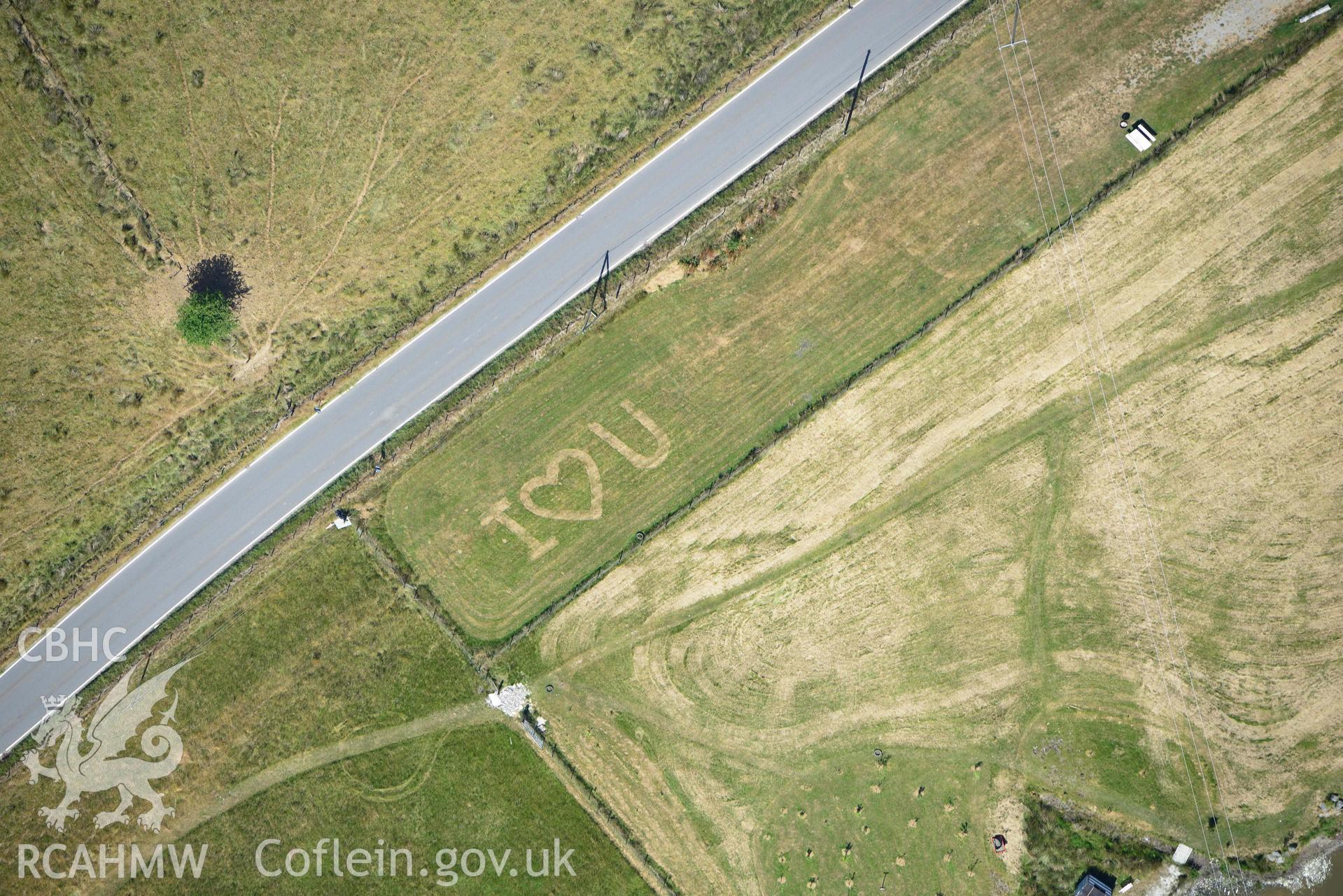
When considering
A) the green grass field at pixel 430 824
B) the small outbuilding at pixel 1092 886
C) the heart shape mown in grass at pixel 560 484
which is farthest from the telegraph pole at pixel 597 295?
the small outbuilding at pixel 1092 886

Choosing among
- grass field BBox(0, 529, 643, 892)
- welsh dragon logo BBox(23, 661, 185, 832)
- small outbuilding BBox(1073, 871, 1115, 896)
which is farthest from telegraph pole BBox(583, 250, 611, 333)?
small outbuilding BBox(1073, 871, 1115, 896)

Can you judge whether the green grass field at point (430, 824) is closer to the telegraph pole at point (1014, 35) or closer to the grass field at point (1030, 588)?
the grass field at point (1030, 588)

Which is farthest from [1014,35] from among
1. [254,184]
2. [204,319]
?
[204,319]

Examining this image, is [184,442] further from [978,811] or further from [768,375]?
[978,811]

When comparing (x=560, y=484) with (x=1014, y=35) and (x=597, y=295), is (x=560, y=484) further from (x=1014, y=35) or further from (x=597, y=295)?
(x=1014, y=35)

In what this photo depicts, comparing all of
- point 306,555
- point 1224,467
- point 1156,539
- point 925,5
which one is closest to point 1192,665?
point 1156,539
